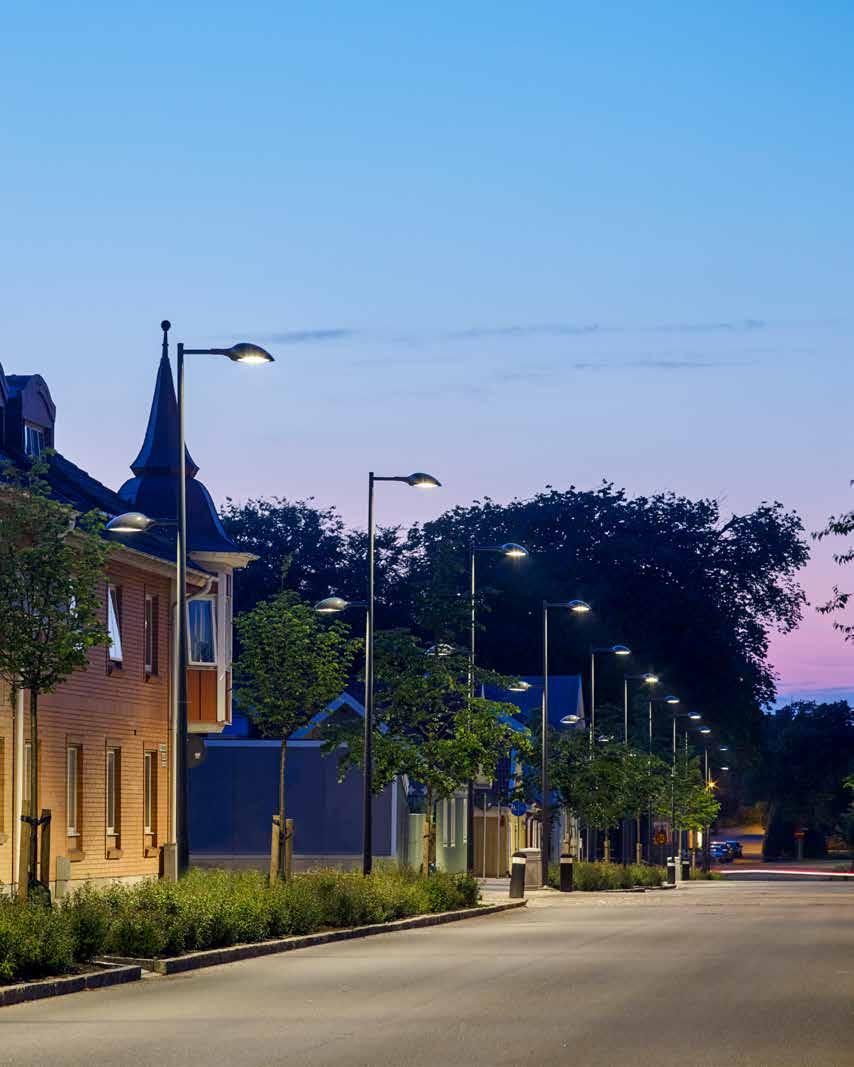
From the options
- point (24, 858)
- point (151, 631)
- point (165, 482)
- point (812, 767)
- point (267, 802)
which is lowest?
point (812, 767)

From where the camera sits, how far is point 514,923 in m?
35.5

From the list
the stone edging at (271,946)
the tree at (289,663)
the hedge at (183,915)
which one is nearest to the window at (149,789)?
the tree at (289,663)

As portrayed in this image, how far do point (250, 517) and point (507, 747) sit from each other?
178 feet

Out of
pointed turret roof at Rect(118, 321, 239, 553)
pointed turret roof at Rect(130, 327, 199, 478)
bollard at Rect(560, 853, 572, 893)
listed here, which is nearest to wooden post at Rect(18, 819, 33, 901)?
pointed turret roof at Rect(118, 321, 239, 553)

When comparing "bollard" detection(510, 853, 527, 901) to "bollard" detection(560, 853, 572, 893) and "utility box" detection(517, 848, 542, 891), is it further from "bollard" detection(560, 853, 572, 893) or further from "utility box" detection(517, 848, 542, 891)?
"utility box" detection(517, 848, 542, 891)

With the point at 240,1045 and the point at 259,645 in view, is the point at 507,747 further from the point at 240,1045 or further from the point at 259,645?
the point at 240,1045

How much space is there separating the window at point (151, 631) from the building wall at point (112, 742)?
0.50ft

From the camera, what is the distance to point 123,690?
4181cm

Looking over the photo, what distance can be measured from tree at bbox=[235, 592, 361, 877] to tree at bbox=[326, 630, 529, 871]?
11.8 feet

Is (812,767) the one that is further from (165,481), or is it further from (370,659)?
(370,659)

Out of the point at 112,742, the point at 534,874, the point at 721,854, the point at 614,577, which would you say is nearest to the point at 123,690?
the point at 112,742

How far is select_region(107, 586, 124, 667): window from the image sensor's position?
40812mm

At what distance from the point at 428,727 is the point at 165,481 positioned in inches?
368

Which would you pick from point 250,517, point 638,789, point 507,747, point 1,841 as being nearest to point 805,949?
point 1,841
